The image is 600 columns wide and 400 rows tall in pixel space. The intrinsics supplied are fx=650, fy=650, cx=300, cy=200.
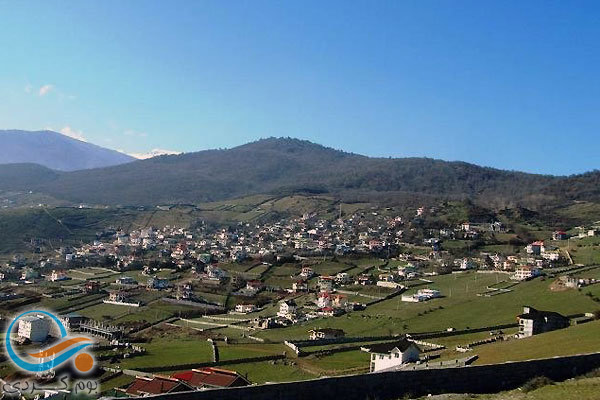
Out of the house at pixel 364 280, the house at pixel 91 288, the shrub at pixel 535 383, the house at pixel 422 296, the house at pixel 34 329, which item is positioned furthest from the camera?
the house at pixel 364 280

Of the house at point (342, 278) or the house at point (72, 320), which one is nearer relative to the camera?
the house at point (72, 320)

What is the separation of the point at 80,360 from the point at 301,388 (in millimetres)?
23416

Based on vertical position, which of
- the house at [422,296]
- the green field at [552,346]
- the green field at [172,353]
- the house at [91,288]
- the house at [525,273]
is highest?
the green field at [552,346]

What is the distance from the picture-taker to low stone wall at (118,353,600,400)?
10961 millimetres

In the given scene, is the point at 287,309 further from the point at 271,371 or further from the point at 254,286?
the point at 271,371

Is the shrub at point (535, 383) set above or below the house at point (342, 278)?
above

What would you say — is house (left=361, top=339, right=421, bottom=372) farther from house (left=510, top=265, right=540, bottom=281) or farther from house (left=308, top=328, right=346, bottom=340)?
house (left=510, top=265, right=540, bottom=281)

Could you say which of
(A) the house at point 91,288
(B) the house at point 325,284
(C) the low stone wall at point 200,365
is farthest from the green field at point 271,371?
(A) the house at point 91,288

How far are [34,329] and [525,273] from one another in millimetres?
52542

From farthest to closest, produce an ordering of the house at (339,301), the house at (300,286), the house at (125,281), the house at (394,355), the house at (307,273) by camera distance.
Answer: the house at (307,273) < the house at (125,281) < the house at (300,286) < the house at (339,301) < the house at (394,355)

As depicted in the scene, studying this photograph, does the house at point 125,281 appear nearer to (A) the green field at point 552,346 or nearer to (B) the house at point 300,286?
(B) the house at point 300,286

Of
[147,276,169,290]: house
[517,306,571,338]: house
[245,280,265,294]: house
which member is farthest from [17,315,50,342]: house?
[517,306,571,338]: house

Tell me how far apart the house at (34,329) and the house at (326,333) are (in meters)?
22.9

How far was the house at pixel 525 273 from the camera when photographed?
73.7 meters
